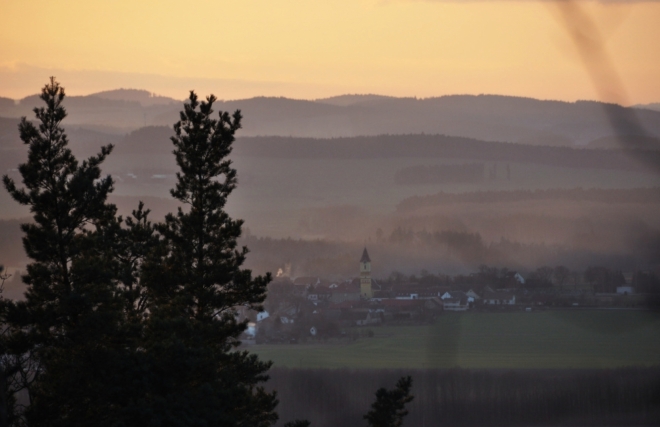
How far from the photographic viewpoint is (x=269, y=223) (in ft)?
491

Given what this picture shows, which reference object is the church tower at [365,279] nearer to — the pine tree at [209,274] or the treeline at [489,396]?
the treeline at [489,396]

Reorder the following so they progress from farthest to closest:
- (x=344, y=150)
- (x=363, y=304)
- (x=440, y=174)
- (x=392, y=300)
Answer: (x=344, y=150)
(x=440, y=174)
(x=392, y=300)
(x=363, y=304)

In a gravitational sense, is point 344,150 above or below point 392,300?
above

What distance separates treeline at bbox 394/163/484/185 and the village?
249ft

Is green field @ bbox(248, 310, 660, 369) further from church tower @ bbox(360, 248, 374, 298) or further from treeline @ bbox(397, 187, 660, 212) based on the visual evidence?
treeline @ bbox(397, 187, 660, 212)

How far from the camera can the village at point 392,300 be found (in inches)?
2975

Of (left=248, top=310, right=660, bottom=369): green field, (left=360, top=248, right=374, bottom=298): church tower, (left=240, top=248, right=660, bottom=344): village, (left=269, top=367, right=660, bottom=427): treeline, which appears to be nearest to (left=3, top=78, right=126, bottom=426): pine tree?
(left=269, top=367, right=660, bottom=427): treeline

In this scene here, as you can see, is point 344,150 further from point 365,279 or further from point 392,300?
point 392,300

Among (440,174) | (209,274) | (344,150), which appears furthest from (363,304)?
(344,150)

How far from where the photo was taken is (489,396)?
60688 mm

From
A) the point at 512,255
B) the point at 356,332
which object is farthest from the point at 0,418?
the point at 512,255

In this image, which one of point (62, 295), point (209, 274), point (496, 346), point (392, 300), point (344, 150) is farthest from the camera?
point (344, 150)

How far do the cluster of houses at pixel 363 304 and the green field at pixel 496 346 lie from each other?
10.9 feet

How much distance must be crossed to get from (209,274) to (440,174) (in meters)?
159
